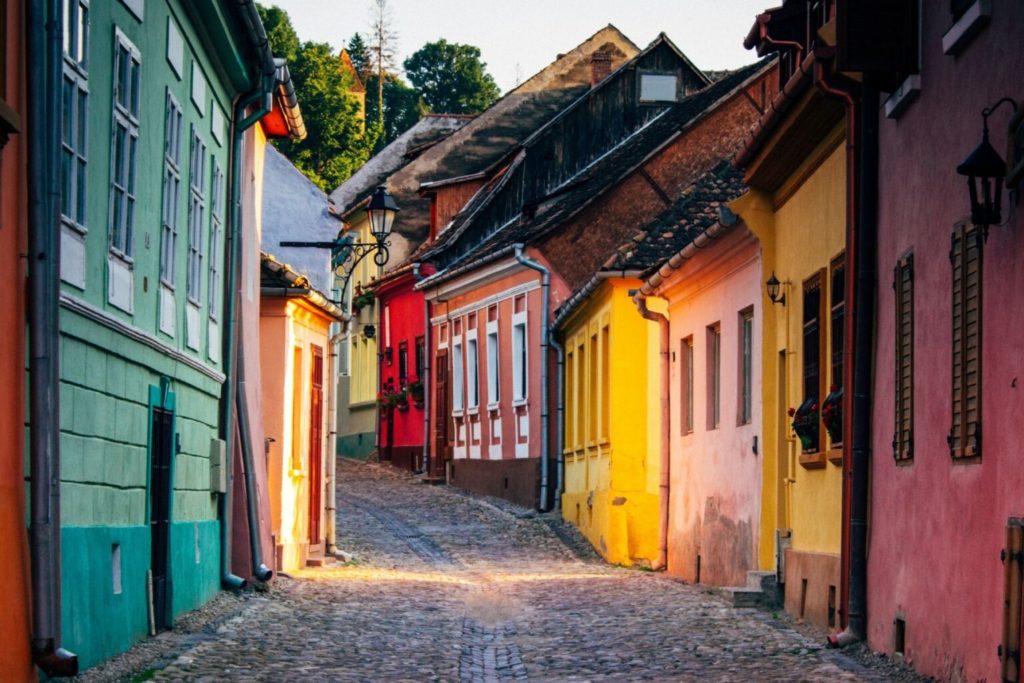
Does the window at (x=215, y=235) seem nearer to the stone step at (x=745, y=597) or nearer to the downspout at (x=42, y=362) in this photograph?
the stone step at (x=745, y=597)

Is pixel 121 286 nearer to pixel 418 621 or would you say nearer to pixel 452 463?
pixel 418 621

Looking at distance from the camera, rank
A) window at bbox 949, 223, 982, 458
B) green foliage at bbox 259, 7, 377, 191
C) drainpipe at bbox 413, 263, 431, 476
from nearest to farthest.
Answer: window at bbox 949, 223, 982, 458, drainpipe at bbox 413, 263, 431, 476, green foliage at bbox 259, 7, 377, 191

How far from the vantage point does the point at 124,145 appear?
43.5 feet

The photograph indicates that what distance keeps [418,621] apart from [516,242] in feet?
60.5

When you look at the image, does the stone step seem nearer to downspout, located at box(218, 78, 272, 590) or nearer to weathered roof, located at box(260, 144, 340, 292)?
downspout, located at box(218, 78, 272, 590)

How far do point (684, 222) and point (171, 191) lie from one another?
1089cm

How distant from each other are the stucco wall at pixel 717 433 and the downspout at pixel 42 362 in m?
9.29

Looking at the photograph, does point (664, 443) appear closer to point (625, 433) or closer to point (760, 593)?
point (625, 433)

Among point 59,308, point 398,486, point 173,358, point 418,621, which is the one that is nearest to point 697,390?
point 418,621

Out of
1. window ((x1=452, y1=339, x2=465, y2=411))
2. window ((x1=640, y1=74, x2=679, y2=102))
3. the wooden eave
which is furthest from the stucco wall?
window ((x1=452, y1=339, x2=465, y2=411))

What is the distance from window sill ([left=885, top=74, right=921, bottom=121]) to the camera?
1190 cm

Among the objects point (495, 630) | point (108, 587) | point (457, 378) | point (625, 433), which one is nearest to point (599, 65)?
point (457, 378)

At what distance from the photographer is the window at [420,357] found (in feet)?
146

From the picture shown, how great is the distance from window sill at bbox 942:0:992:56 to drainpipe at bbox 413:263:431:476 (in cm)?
3246
